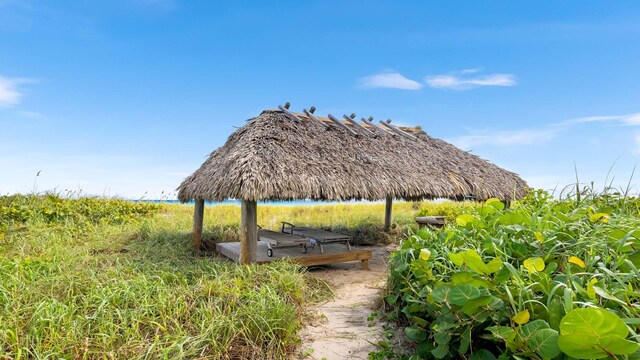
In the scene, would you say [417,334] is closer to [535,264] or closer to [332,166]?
[535,264]

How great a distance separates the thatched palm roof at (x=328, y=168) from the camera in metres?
6.74

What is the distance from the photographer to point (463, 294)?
1665 millimetres

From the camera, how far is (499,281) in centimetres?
170

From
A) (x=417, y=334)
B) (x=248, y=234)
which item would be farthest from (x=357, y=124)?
(x=417, y=334)

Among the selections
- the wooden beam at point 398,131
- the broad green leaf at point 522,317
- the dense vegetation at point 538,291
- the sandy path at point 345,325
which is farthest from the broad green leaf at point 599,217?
the wooden beam at point 398,131

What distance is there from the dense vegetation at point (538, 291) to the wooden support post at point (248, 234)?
4116 mm

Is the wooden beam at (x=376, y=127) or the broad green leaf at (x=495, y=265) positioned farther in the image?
the wooden beam at (x=376, y=127)

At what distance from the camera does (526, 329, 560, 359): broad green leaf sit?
1.36 meters

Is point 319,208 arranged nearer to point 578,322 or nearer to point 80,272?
point 80,272

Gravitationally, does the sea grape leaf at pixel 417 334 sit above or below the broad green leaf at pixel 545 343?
below

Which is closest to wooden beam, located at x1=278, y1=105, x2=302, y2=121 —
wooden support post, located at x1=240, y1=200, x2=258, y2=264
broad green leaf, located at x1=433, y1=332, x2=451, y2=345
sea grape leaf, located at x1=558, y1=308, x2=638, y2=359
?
wooden support post, located at x1=240, y1=200, x2=258, y2=264

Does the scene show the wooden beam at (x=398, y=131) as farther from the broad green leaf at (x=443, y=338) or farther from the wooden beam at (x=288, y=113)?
the broad green leaf at (x=443, y=338)

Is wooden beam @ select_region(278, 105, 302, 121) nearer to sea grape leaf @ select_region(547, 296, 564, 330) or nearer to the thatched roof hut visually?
the thatched roof hut

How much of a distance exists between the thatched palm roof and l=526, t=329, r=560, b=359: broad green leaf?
5.19 metres
